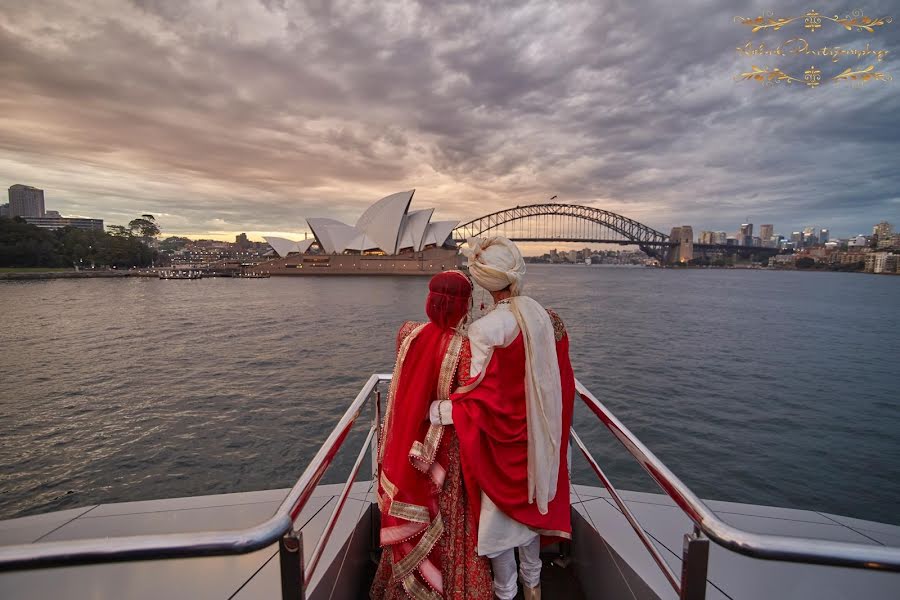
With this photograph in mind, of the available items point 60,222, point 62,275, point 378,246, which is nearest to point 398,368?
point 378,246

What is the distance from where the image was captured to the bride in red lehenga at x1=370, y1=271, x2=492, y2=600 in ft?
4.83

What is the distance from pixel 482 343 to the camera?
4.63ft

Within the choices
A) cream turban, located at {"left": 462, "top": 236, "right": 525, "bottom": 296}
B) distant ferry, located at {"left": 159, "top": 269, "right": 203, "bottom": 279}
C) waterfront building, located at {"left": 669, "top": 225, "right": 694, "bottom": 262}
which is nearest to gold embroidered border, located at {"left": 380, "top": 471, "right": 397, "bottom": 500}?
cream turban, located at {"left": 462, "top": 236, "right": 525, "bottom": 296}

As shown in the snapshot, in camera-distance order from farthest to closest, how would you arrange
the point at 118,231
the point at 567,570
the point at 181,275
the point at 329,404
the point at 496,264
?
the point at 118,231 → the point at 181,275 → the point at 329,404 → the point at 567,570 → the point at 496,264

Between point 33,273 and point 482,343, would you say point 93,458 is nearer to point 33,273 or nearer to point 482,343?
point 482,343

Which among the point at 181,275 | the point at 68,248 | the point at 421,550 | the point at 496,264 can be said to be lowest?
the point at 181,275

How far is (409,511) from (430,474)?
139 millimetres

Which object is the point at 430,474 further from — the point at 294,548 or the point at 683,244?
the point at 683,244

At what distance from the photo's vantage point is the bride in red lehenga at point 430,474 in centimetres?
147

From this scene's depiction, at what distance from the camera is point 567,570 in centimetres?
196

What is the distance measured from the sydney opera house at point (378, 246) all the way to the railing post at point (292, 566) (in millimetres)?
53177

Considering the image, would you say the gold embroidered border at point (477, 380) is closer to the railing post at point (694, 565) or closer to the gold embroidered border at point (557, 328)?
the gold embroidered border at point (557, 328)

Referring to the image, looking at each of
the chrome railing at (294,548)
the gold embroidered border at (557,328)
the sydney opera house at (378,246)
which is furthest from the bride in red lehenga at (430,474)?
the sydney opera house at (378,246)

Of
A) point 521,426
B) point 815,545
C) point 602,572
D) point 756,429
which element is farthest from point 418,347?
point 756,429
